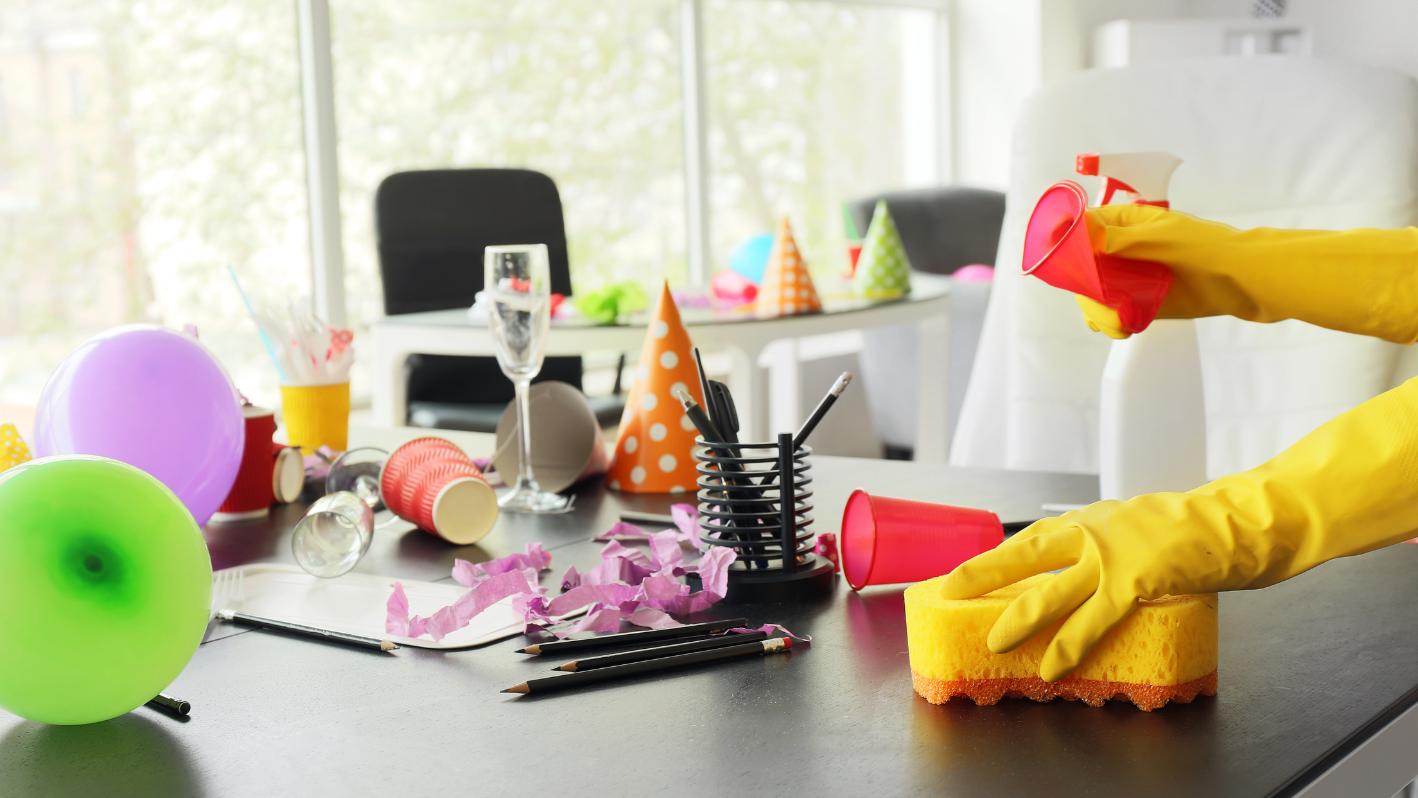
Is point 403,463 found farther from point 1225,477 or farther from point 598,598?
point 1225,477

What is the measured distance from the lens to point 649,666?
581 millimetres

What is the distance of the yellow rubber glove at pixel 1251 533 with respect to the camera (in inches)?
19.7

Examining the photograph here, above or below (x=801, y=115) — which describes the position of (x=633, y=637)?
below

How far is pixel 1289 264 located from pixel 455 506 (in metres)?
0.58

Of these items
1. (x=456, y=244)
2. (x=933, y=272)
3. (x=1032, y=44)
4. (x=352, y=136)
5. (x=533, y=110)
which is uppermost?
(x=1032, y=44)

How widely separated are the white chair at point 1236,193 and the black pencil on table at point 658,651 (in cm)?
111

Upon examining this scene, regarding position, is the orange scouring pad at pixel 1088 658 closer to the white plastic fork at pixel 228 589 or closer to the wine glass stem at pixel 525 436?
the white plastic fork at pixel 228 589

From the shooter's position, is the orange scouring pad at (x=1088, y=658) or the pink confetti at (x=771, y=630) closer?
the orange scouring pad at (x=1088, y=658)

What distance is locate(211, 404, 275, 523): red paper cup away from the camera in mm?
993

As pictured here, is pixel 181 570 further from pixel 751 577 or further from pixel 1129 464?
pixel 1129 464

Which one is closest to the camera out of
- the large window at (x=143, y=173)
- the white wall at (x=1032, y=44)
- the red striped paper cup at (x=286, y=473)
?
the red striped paper cup at (x=286, y=473)

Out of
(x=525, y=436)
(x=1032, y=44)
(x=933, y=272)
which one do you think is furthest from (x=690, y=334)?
(x=1032, y=44)

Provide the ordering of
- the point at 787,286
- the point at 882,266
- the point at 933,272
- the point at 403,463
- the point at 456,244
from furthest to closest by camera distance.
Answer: the point at 933,272 < the point at 456,244 < the point at 882,266 < the point at 787,286 < the point at 403,463

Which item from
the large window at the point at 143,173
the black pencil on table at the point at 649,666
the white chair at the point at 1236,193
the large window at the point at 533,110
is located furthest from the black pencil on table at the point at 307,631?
the large window at the point at 533,110
